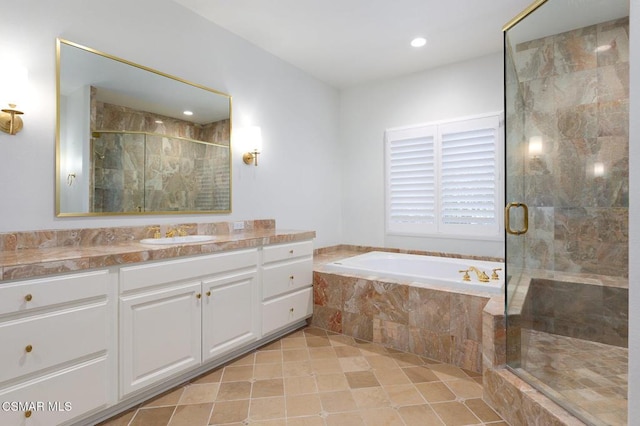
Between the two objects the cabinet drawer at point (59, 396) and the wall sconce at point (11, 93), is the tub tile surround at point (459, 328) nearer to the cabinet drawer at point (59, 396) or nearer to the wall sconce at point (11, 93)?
the cabinet drawer at point (59, 396)

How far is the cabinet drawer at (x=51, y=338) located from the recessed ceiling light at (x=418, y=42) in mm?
3192

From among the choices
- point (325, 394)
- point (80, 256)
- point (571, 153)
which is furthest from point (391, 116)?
point (80, 256)

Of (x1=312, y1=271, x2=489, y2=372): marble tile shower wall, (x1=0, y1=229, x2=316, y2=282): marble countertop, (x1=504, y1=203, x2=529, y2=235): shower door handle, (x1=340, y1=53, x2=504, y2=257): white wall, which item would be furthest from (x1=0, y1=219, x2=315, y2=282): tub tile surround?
(x1=340, y1=53, x2=504, y2=257): white wall

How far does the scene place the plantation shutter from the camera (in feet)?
12.3

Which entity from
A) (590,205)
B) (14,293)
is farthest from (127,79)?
(590,205)

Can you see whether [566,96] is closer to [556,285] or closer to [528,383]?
[556,285]

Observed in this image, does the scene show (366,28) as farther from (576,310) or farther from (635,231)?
(576,310)

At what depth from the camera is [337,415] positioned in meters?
1.79

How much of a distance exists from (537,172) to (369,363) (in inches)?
67.2

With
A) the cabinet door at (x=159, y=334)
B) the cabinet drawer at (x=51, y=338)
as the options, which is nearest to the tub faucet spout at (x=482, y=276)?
the cabinet door at (x=159, y=334)

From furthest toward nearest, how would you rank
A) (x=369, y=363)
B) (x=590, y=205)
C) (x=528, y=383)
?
(x=369, y=363), (x=590, y=205), (x=528, y=383)

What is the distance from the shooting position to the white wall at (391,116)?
3455 mm

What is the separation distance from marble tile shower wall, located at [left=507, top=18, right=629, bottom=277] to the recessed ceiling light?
1.15 m

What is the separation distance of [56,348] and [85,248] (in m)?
0.59
